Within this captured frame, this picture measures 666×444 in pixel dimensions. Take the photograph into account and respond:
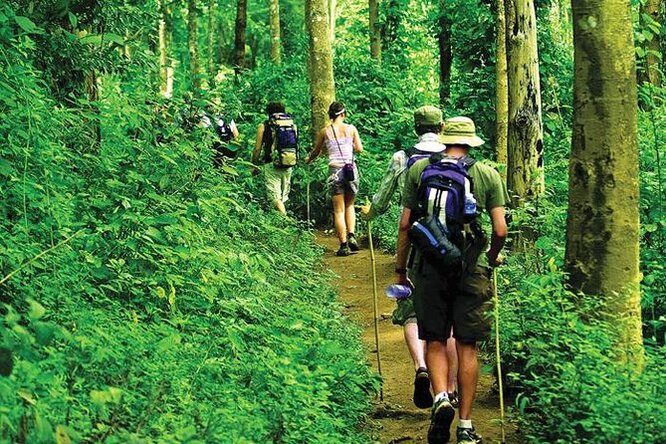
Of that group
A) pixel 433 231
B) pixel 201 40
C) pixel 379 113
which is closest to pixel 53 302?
pixel 433 231

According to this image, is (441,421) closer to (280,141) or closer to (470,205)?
(470,205)

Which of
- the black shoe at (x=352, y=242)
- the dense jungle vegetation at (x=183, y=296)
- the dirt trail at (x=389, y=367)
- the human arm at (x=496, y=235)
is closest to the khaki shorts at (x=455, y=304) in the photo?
the human arm at (x=496, y=235)

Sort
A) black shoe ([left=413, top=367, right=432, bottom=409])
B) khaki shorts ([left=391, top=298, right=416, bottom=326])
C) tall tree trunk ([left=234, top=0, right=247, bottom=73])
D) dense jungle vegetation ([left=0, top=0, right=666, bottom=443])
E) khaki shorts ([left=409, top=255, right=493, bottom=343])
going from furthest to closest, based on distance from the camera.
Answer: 1. tall tree trunk ([left=234, top=0, right=247, bottom=73])
2. khaki shorts ([left=391, top=298, right=416, bottom=326])
3. black shoe ([left=413, top=367, right=432, bottom=409])
4. khaki shorts ([left=409, top=255, right=493, bottom=343])
5. dense jungle vegetation ([left=0, top=0, right=666, bottom=443])

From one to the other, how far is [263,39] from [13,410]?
127ft

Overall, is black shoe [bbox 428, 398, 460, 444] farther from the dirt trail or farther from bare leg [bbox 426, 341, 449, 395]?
the dirt trail

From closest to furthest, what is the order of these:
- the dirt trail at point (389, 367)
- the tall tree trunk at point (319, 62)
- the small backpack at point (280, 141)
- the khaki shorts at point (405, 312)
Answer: the dirt trail at point (389, 367) < the khaki shorts at point (405, 312) < the small backpack at point (280, 141) < the tall tree trunk at point (319, 62)

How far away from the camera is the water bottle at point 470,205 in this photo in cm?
707

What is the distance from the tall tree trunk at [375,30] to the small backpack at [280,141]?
33.0 feet

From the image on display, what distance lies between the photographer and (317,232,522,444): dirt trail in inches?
307

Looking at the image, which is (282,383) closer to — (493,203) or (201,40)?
(493,203)

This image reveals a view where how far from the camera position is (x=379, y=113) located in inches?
853

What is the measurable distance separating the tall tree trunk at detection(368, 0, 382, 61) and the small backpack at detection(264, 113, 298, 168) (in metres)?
10.1

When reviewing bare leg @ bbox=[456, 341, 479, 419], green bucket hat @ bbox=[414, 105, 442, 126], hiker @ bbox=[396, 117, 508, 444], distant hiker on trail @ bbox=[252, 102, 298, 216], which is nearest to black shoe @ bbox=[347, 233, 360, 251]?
distant hiker on trail @ bbox=[252, 102, 298, 216]

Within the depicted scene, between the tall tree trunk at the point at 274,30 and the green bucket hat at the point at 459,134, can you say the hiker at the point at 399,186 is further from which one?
the tall tree trunk at the point at 274,30
